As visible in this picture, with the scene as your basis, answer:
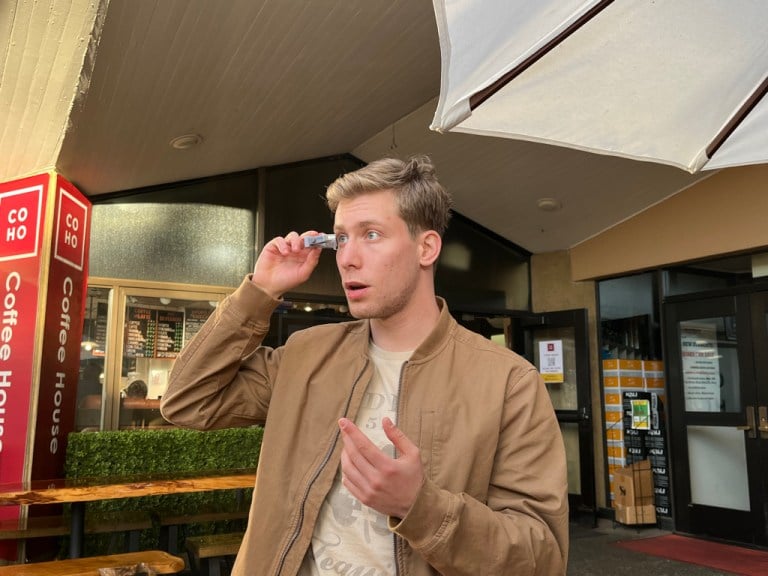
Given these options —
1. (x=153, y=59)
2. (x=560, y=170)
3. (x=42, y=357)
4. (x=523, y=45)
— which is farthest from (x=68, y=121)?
(x=560, y=170)

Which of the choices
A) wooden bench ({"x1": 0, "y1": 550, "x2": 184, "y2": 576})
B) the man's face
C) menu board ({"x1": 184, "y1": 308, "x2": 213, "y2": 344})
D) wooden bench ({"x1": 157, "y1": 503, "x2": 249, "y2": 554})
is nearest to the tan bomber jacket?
the man's face

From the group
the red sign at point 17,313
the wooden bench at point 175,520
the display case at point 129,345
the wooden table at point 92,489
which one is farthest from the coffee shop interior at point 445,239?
the wooden table at point 92,489

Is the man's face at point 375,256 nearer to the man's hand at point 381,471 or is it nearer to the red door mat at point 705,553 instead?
the man's hand at point 381,471

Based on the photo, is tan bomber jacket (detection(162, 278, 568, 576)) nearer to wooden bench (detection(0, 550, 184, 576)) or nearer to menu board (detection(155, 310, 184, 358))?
wooden bench (detection(0, 550, 184, 576))

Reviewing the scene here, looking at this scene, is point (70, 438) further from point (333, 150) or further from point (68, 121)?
point (333, 150)

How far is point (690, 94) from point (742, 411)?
15.8 ft

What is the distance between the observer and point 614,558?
5.95 m

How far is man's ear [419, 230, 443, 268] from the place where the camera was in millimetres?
1519

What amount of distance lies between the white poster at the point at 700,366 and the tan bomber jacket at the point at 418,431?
19.7ft

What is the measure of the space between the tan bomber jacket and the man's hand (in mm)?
31

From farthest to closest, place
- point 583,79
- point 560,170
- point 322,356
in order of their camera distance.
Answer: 1. point 560,170
2. point 583,79
3. point 322,356

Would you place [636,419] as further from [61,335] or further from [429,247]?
[429,247]

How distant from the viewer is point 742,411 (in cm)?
636

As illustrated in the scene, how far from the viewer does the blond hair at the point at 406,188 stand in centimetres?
149
